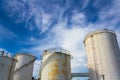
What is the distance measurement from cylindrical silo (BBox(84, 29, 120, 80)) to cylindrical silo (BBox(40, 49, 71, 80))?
420 centimetres

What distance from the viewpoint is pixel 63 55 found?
86.4 feet

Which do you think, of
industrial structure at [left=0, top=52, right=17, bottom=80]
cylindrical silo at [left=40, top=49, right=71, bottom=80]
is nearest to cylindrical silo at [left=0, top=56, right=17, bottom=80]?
industrial structure at [left=0, top=52, right=17, bottom=80]

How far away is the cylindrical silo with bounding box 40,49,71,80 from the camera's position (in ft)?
78.5

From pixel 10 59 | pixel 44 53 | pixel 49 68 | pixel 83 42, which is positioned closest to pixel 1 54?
pixel 10 59

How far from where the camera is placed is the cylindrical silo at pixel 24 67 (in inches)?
1272

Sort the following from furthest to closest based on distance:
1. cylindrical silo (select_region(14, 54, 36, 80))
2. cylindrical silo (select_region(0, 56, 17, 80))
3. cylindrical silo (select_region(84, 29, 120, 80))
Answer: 1. cylindrical silo (select_region(14, 54, 36, 80))
2. cylindrical silo (select_region(0, 56, 17, 80))
3. cylindrical silo (select_region(84, 29, 120, 80))

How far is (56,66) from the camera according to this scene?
968 inches

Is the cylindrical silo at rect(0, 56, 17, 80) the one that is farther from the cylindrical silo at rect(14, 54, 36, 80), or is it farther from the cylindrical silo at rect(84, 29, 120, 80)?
the cylindrical silo at rect(84, 29, 120, 80)

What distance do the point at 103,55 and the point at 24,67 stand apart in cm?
1922

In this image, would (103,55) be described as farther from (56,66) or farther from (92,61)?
(56,66)

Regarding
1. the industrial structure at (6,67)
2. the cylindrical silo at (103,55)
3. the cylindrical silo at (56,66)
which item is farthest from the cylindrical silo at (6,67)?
the cylindrical silo at (103,55)

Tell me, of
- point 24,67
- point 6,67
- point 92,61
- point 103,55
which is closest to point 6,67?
point 6,67

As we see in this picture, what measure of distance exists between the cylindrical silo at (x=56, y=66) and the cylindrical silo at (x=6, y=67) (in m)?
5.94

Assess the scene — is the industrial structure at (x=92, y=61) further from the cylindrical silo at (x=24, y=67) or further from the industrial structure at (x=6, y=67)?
the cylindrical silo at (x=24, y=67)
